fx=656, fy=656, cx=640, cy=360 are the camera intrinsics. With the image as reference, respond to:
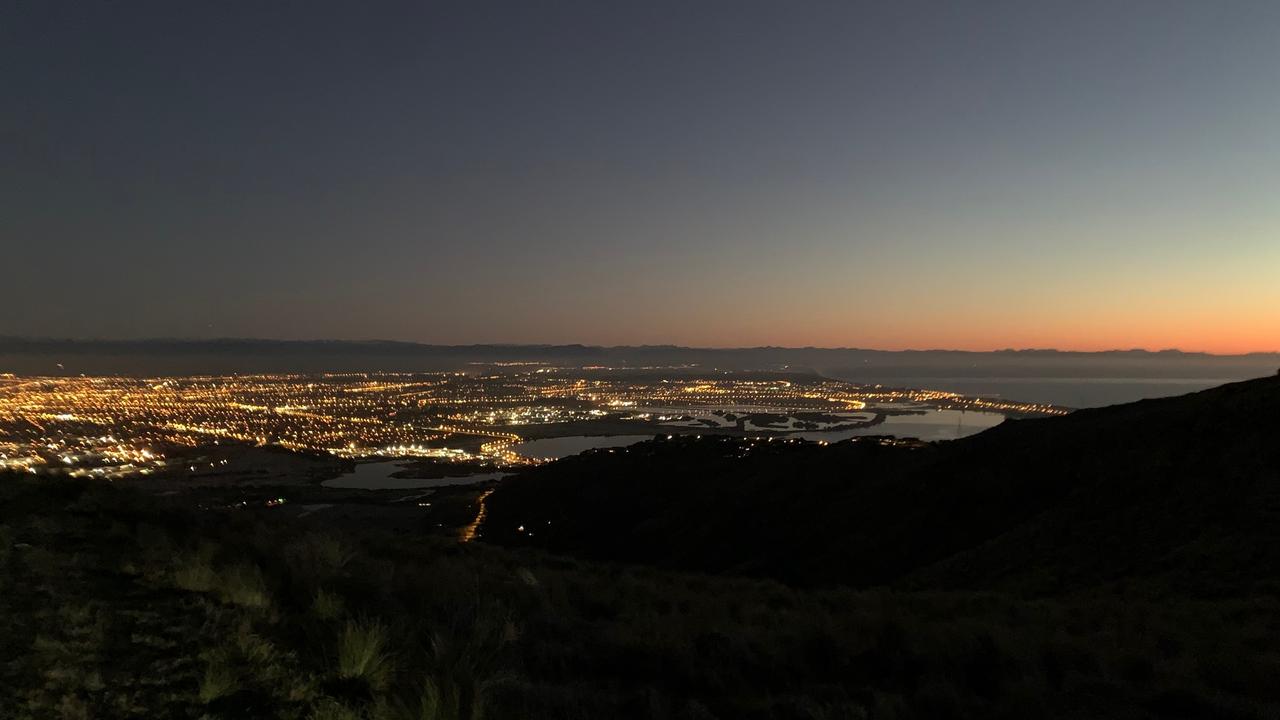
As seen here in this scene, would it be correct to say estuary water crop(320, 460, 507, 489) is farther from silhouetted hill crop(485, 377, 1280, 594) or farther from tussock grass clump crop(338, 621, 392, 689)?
tussock grass clump crop(338, 621, 392, 689)

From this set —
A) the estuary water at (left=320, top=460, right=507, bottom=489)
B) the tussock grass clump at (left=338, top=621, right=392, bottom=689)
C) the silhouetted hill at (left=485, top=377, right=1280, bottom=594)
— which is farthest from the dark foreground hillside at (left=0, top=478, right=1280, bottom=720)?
the estuary water at (left=320, top=460, right=507, bottom=489)

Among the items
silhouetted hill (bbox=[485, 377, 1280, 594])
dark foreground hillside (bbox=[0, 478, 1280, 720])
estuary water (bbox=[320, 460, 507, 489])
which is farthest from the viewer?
estuary water (bbox=[320, 460, 507, 489])

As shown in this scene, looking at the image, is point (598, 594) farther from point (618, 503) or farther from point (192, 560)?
point (618, 503)

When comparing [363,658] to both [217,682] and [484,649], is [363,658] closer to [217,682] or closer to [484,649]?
[217,682]

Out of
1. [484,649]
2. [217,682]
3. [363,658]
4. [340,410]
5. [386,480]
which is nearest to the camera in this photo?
[217,682]

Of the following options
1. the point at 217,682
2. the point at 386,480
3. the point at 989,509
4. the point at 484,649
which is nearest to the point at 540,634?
the point at 484,649
